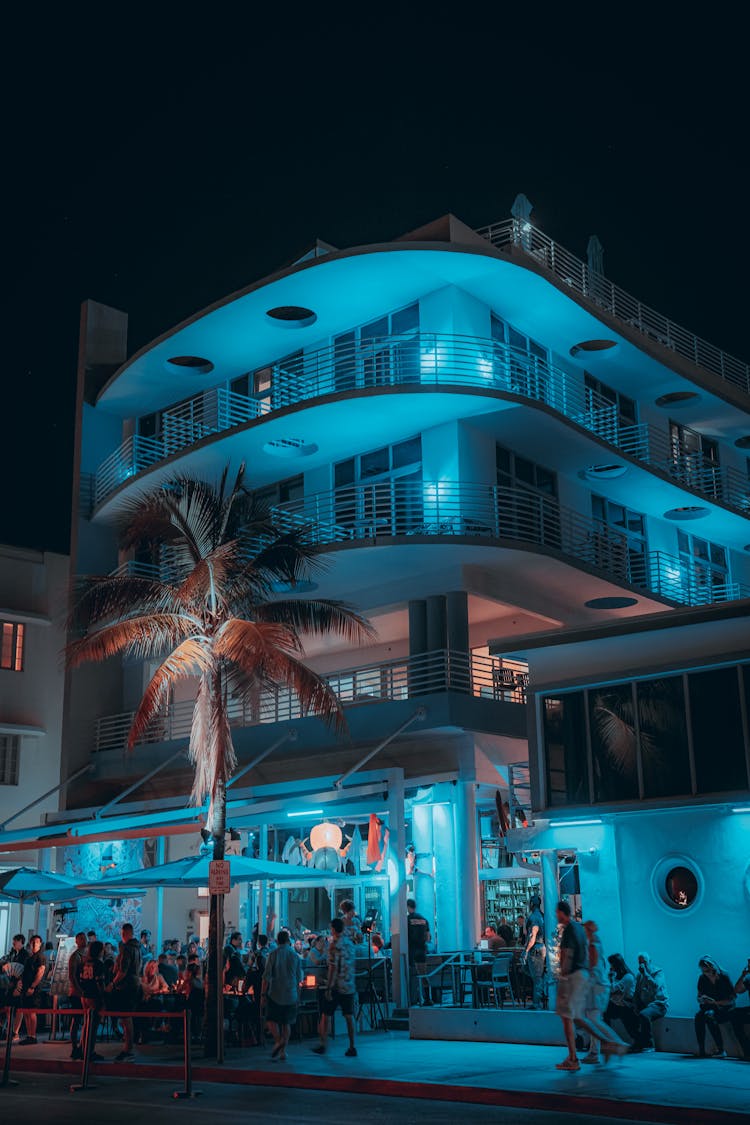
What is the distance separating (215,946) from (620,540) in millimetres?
18469

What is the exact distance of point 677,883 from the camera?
59.3ft

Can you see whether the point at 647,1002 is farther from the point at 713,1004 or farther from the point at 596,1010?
the point at 596,1010

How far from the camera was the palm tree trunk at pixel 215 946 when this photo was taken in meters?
17.7

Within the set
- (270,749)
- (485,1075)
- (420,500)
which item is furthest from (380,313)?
(485,1075)

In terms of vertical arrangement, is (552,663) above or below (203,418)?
below

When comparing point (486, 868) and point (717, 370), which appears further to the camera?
point (717, 370)

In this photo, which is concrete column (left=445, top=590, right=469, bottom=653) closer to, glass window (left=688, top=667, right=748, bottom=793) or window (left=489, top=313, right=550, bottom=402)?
window (left=489, top=313, right=550, bottom=402)

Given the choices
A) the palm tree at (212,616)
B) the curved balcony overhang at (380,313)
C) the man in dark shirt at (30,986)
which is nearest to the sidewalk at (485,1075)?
the man in dark shirt at (30,986)

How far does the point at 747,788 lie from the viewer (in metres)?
17.6

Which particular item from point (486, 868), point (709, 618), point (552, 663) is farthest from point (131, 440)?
point (709, 618)

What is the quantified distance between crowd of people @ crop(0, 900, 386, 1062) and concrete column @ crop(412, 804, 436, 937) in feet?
7.76

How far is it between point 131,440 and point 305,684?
56.6 feet

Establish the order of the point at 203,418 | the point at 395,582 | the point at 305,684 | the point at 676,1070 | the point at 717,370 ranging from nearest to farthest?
1. the point at 676,1070
2. the point at 305,684
3. the point at 395,582
4. the point at 203,418
5. the point at 717,370

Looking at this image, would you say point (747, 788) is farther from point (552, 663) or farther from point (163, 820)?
point (163, 820)
